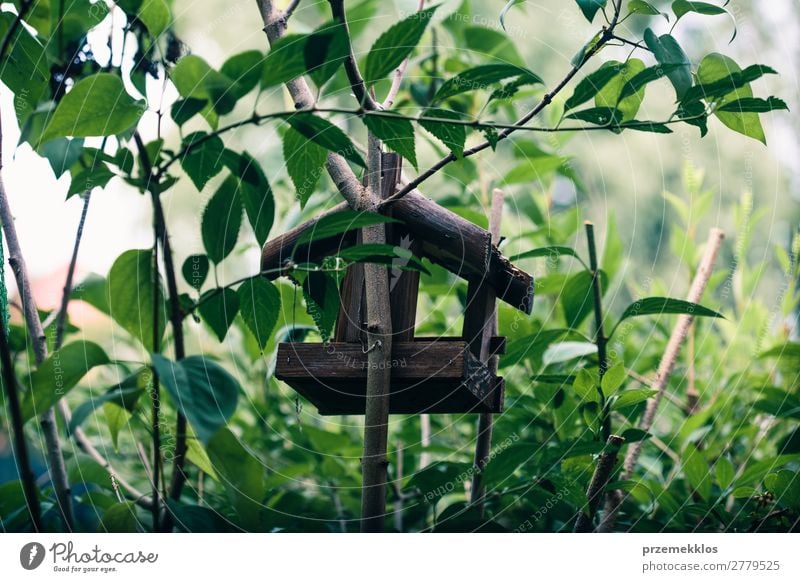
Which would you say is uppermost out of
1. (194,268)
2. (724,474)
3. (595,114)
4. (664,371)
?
(595,114)

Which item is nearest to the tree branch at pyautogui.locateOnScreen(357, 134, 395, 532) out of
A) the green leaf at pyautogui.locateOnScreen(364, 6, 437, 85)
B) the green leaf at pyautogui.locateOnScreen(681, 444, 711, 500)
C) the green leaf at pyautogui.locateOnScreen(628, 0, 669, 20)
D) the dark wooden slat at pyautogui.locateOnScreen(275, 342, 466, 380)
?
the dark wooden slat at pyautogui.locateOnScreen(275, 342, 466, 380)

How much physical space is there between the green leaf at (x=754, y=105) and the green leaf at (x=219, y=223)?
37 cm

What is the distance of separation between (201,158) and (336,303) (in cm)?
16

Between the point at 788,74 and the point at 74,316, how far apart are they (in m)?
0.94

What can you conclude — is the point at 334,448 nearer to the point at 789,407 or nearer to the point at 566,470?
the point at 566,470

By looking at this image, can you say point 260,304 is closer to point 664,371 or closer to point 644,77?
point 644,77

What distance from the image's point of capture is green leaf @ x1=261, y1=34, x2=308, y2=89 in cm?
45

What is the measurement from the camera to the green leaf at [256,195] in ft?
1.64

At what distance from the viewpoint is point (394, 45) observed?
471 mm

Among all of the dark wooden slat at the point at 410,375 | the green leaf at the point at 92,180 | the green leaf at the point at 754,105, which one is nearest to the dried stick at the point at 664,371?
the dark wooden slat at the point at 410,375

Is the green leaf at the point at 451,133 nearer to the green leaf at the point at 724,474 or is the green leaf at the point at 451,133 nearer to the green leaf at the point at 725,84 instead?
the green leaf at the point at 725,84

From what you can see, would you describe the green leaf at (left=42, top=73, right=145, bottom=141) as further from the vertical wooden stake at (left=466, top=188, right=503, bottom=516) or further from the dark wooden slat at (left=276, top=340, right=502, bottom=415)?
the vertical wooden stake at (left=466, top=188, right=503, bottom=516)

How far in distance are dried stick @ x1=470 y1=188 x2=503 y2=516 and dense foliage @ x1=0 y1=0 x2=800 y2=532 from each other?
0.06 ft

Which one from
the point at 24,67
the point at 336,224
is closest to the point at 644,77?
the point at 336,224
